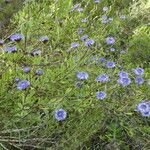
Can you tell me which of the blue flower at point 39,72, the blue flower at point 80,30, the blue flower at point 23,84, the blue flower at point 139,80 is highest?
the blue flower at point 80,30

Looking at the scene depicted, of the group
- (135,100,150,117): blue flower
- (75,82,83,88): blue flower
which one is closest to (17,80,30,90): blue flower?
(75,82,83,88): blue flower

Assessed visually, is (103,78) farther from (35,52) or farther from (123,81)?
(35,52)

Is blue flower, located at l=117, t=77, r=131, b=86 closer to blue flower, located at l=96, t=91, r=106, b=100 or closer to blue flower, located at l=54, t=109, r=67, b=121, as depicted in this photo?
blue flower, located at l=96, t=91, r=106, b=100

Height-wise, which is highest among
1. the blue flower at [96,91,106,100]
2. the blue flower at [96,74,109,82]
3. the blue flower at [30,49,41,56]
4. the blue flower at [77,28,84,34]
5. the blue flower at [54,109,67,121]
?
the blue flower at [77,28,84,34]

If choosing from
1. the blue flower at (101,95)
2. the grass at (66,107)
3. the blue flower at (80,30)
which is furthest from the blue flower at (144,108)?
the blue flower at (80,30)

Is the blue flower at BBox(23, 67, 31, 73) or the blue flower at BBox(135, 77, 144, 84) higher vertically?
the blue flower at BBox(23, 67, 31, 73)

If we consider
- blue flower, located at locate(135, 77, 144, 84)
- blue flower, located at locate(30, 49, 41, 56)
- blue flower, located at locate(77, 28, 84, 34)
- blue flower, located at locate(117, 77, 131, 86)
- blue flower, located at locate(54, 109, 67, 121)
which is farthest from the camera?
blue flower, located at locate(77, 28, 84, 34)

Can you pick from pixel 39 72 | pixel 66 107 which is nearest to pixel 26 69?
pixel 39 72

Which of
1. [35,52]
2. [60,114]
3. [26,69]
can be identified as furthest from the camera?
[35,52]

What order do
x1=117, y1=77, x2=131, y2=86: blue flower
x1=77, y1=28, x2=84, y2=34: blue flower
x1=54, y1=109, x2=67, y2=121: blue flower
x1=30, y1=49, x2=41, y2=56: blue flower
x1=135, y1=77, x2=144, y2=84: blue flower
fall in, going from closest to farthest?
x1=54, y1=109, x2=67, y2=121: blue flower < x1=117, y1=77, x2=131, y2=86: blue flower < x1=135, y1=77, x2=144, y2=84: blue flower < x1=30, y1=49, x2=41, y2=56: blue flower < x1=77, y1=28, x2=84, y2=34: blue flower

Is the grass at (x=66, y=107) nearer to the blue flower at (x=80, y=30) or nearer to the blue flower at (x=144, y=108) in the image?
the blue flower at (x=144, y=108)

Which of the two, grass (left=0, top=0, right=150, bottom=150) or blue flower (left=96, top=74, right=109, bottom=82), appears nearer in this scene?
grass (left=0, top=0, right=150, bottom=150)

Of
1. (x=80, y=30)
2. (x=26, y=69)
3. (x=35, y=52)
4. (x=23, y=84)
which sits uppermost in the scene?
(x=80, y=30)

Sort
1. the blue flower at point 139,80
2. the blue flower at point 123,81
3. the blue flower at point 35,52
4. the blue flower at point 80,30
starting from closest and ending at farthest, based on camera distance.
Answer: the blue flower at point 123,81 < the blue flower at point 139,80 < the blue flower at point 35,52 < the blue flower at point 80,30
